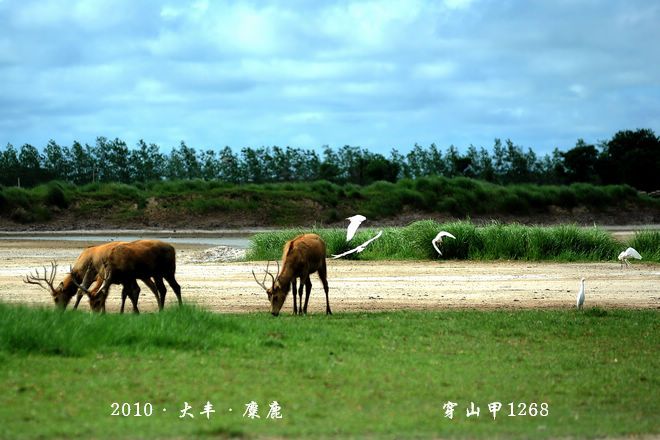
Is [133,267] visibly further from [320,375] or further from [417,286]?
[417,286]

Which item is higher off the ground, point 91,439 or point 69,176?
point 69,176

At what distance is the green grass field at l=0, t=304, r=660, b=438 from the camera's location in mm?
10266

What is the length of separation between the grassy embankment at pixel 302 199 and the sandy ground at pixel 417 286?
34419 millimetres

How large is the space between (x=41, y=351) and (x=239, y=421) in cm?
422

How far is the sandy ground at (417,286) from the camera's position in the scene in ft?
69.3

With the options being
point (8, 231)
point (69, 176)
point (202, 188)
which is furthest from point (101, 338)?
point (69, 176)

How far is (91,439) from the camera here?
9625 mm

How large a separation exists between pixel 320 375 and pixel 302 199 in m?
62.2

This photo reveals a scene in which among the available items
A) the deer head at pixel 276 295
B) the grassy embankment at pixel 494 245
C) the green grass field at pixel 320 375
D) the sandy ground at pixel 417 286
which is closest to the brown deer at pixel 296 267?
the deer head at pixel 276 295

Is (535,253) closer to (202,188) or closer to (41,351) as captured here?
(41,351)

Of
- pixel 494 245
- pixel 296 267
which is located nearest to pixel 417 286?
pixel 296 267

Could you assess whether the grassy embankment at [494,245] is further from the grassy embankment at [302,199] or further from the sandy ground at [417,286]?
the grassy embankment at [302,199]

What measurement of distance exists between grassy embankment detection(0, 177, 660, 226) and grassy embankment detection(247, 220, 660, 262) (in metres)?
35.3

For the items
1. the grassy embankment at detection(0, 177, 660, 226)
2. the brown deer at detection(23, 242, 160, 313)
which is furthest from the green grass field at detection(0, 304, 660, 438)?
the grassy embankment at detection(0, 177, 660, 226)
